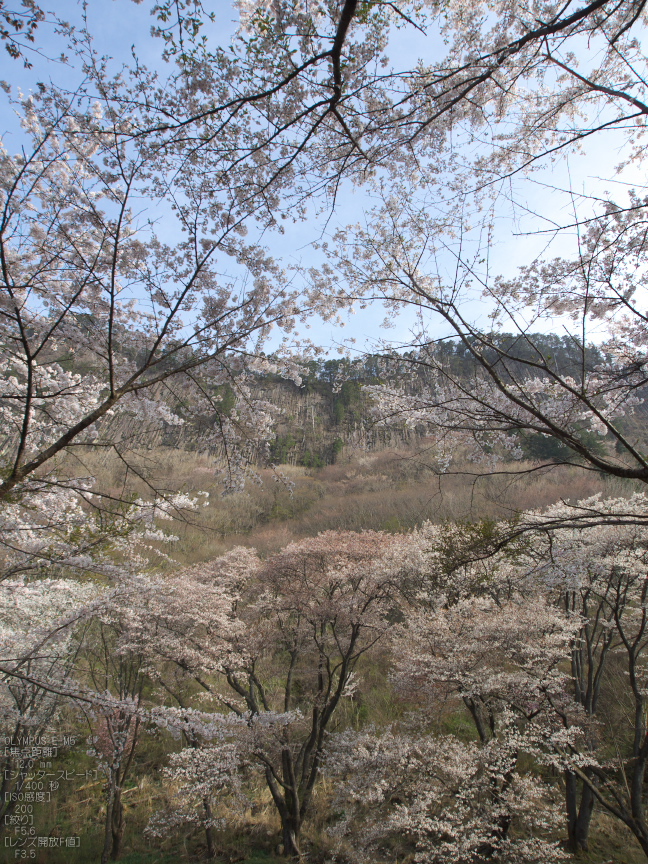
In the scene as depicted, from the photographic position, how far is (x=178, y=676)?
34.1 feet

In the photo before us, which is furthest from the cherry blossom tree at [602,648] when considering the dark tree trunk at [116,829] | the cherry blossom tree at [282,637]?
the dark tree trunk at [116,829]

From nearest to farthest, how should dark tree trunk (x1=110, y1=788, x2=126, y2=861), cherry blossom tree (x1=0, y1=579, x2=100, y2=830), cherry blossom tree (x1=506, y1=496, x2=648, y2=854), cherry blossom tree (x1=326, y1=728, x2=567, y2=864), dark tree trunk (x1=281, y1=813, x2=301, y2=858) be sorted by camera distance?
cherry blossom tree (x1=326, y1=728, x2=567, y2=864) → cherry blossom tree (x1=506, y1=496, x2=648, y2=854) → dark tree trunk (x1=281, y1=813, x2=301, y2=858) → cherry blossom tree (x1=0, y1=579, x2=100, y2=830) → dark tree trunk (x1=110, y1=788, x2=126, y2=861)

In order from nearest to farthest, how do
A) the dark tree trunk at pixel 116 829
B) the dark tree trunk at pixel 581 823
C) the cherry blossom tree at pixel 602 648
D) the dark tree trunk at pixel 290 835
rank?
1. the cherry blossom tree at pixel 602 648
2. the dark tree trunk at pixel 581 823
3. the dark tree trunk at pixel 290 835
4. the dark tree trunk at pixel 116 829

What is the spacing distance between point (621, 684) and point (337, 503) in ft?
63.2

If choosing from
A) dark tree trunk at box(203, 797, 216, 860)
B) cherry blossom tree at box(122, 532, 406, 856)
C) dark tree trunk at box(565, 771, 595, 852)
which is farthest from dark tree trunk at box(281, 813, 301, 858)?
dark tree trunk at box(565, 771, 595, 852)

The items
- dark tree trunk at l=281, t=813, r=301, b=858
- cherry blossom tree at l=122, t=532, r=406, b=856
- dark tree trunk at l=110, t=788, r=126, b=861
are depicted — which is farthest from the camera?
dark tree trunk at l=110, t=788, r=126, b=861

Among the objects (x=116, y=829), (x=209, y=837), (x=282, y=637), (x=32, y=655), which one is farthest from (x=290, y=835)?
(x=32, y=655)

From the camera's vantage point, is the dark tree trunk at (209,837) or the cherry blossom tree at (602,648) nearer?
the cherry blossom tree at (602,648)

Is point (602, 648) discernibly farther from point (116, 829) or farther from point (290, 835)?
point (116, 829)

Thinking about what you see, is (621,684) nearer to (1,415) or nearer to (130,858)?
(130,858)

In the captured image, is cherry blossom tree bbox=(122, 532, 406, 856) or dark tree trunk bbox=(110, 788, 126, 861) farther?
dark tree trunk bbox=(110, 788, 126, 861)

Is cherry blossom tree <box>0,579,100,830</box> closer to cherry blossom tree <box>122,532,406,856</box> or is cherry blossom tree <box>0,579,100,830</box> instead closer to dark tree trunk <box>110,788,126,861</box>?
cherry blossom tree <box>122,532,406,856</box>

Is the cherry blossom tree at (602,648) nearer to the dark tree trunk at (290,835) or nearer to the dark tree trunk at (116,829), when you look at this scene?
the dark tree trunk at (290,835)

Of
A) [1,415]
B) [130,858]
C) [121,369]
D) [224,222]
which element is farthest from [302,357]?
[130,858]
